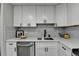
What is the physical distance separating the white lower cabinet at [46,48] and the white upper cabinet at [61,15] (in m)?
0.67

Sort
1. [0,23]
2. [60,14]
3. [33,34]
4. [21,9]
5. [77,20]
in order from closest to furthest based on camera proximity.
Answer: [77,20], [0,23], [60,14], [21,9], [33,34]

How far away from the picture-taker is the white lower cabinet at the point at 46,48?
3111 millimetres

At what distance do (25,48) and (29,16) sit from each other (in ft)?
3.65

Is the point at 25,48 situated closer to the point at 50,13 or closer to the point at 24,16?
the point at 24,16

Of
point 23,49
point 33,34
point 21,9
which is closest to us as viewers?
point 23,49

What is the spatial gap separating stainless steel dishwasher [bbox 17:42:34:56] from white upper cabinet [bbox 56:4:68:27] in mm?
1096

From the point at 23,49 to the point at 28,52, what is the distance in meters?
0.17

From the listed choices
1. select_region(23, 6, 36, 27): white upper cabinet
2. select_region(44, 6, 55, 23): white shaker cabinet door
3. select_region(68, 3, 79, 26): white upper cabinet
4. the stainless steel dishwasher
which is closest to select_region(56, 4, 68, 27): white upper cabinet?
select_region(44, 6, 55, 23): white shaker cabinet door

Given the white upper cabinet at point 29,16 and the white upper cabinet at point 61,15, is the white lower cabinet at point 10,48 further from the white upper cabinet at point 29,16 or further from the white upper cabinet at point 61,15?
the white upper cabinet at point 61,15

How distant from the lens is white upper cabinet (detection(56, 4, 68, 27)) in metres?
3.09

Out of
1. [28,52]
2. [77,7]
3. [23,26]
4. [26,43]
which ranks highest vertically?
[77,7]

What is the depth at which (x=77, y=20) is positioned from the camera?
7.36ft

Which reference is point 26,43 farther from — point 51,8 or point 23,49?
point 51,8

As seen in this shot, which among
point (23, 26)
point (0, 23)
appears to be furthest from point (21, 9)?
point (0, 23)
